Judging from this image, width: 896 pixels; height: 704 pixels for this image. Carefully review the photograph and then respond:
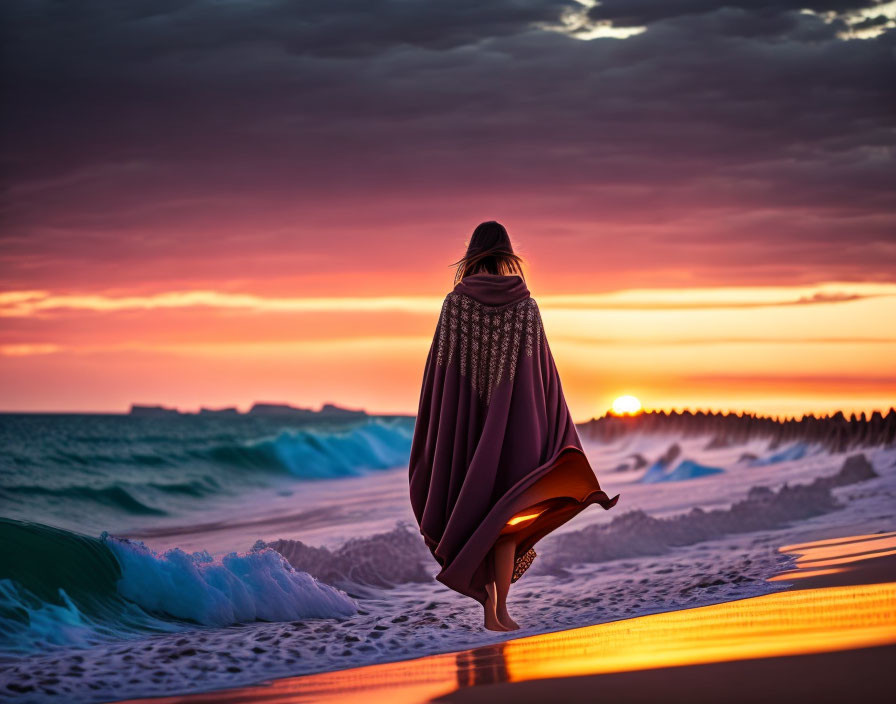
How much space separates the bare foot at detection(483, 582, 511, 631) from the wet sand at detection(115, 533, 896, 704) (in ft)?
1.60

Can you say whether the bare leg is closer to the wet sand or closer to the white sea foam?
the wet sand

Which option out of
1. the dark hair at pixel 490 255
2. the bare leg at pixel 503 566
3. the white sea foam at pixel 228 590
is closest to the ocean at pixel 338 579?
the white sea foam at pixel 228 590

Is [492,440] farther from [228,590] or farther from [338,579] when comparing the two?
[338,579]

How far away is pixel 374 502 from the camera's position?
20.4m

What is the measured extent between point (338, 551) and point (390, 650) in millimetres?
4669

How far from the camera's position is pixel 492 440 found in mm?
6797

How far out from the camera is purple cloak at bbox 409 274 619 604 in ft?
22.2

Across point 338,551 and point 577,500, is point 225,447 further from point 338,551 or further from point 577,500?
point 577,500

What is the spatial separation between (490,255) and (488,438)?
116cm

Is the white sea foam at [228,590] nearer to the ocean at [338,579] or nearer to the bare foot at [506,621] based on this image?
the ocean at [338,579]

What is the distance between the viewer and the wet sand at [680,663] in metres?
4.54

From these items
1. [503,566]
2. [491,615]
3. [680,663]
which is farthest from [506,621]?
[680,663]

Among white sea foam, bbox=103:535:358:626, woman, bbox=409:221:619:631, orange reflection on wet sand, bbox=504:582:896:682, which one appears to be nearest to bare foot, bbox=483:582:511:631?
woman, bbox=409:221:619:631

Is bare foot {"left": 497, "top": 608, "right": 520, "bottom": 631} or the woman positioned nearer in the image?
the woman
